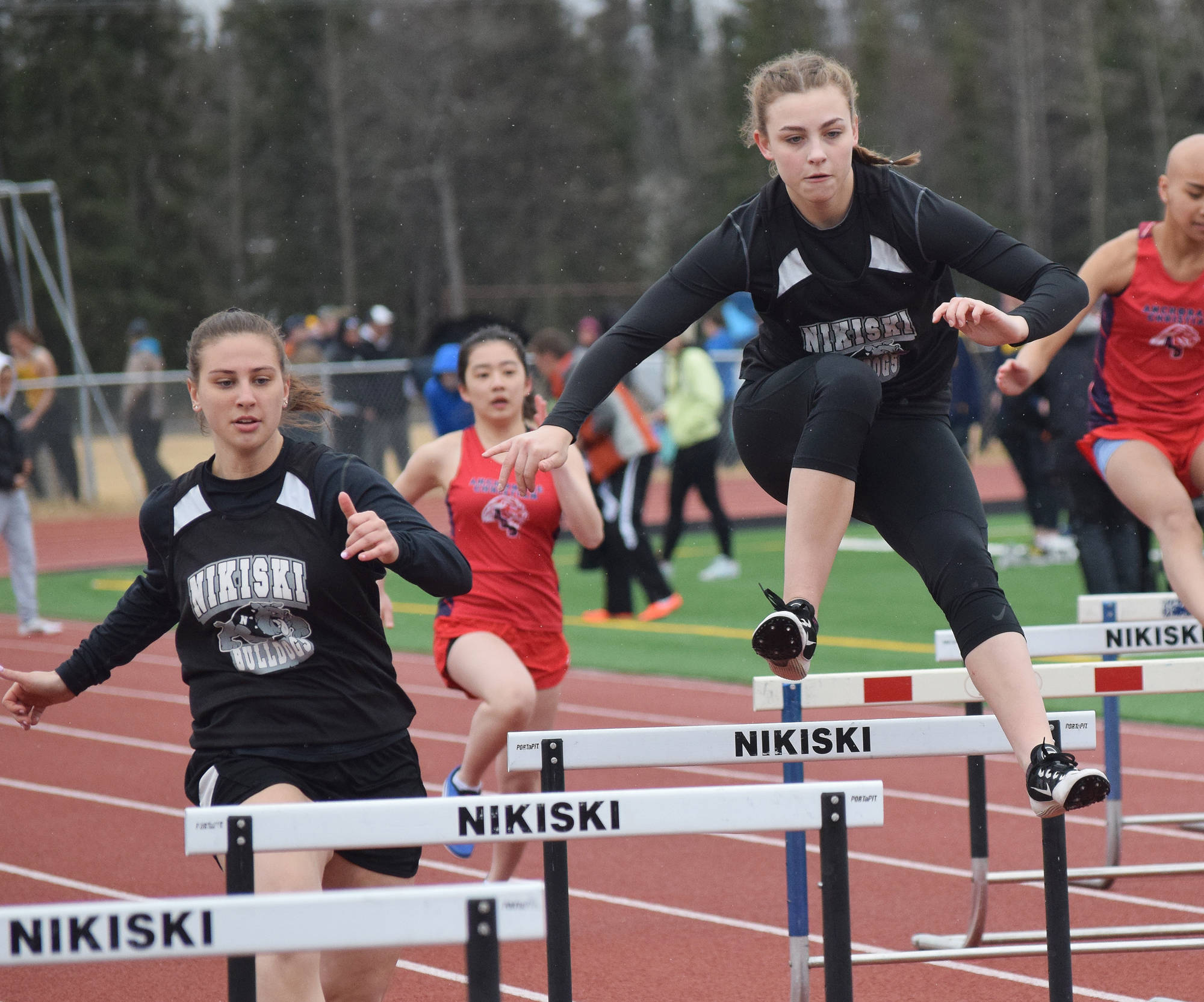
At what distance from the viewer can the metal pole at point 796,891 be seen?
378cm

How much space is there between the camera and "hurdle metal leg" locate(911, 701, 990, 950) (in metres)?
4.55

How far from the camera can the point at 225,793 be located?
3168 millimetres

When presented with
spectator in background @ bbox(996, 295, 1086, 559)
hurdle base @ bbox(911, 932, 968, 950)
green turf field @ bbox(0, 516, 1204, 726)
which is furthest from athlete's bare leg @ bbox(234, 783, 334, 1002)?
spectator in background @ bbox(996, 295, 1086, 559)

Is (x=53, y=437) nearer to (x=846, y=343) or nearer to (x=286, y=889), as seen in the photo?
(x=846, y=343)

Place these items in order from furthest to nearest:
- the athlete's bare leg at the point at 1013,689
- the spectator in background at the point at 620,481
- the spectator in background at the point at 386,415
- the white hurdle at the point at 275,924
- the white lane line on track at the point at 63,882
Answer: the spectator in background at the point at 386,415, the spectator in background at the point at 620,481, the white lane line on track at the point at 63,882, the athlete's bare leg at the point at 1013,689, the white hurdle at the point at 275,924

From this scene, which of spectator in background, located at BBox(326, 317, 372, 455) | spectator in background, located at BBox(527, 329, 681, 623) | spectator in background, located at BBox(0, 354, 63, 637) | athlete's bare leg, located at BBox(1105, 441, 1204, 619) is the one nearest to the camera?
athlete's bare leg, located at BBox(1105, 441, 1204, 619)

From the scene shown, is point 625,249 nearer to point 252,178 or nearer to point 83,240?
point 252,178

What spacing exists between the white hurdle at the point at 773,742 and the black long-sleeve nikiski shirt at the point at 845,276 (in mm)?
738

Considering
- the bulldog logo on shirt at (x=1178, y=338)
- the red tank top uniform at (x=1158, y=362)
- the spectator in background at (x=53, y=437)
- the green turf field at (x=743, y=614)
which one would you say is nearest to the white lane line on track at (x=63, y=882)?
the red tank top uniform at (x=1158, y=362)

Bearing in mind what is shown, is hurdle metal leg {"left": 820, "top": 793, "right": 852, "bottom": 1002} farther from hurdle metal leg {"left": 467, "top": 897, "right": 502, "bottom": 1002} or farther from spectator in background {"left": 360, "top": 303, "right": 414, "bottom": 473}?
spectator in background {"left": 360, "top": 303, "right": 414, "bottom": 473}

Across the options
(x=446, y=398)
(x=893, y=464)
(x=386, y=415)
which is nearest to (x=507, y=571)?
(x=893, y=464)

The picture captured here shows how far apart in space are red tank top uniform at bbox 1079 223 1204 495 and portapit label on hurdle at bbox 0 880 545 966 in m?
3.20

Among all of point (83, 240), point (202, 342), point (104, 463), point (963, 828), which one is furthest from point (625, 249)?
point (202, 342)

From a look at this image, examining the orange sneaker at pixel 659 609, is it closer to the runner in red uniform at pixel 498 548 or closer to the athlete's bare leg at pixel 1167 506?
the runner in red uniform at pixel 498 548
